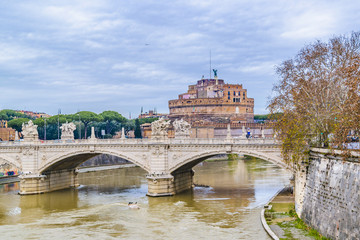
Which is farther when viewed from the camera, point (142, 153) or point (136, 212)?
point (142, 153)

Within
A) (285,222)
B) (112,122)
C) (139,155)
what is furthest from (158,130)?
(112,122)

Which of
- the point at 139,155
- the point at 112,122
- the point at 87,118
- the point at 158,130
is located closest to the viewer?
the point at 158,130

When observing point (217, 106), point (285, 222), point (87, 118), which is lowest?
point (285, 222)

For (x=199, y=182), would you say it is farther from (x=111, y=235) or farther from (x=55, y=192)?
(x=111, y=235)

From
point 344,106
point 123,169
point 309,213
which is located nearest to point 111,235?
point 309,213

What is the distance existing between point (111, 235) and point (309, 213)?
13.7 meters

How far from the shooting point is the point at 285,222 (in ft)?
96.4

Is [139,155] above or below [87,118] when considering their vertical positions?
below

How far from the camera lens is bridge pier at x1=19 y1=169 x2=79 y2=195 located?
50469 mm

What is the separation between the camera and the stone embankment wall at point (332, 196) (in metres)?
21.3

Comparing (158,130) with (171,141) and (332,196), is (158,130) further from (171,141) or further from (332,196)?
(332,196)

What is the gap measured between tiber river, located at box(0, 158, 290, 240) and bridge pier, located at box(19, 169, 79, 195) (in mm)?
1347

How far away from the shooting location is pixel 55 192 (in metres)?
52.2

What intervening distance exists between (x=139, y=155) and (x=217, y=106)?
218 feet
